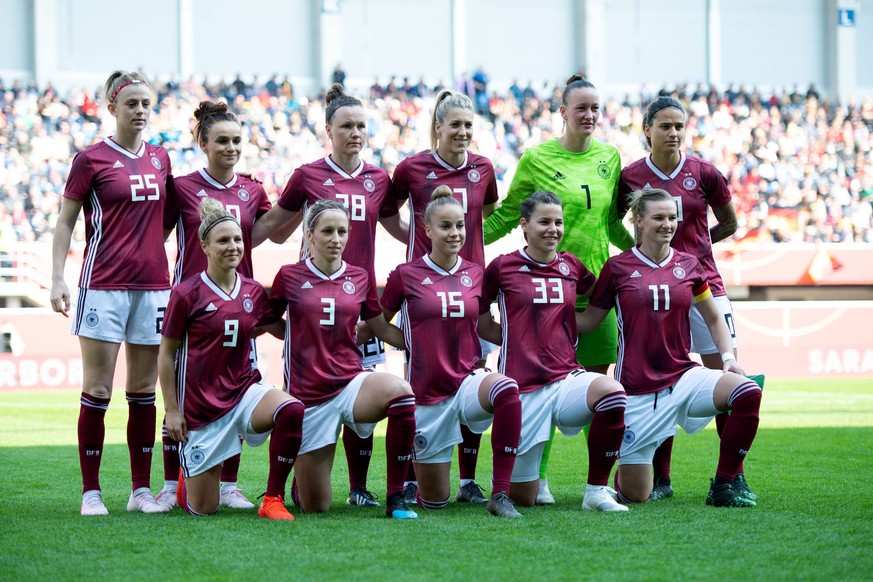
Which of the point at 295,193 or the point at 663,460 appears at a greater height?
the point at 295,193

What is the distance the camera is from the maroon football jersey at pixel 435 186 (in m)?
5.72

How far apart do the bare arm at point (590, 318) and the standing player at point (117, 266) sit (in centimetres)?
205

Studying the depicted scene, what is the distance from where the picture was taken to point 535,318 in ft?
17.5

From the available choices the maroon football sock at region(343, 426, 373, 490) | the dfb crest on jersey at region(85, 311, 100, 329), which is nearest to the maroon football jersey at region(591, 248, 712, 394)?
the maroon football sock at region(343, 426, 373, 490)

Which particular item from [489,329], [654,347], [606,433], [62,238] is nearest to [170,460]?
[62,238]

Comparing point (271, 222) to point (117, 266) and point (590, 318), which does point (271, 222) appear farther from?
point (590, 318)

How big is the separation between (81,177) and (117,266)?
449 mm

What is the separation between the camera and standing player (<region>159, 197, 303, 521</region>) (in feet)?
16.5

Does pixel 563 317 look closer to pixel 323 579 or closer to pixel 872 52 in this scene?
pixel 323 579

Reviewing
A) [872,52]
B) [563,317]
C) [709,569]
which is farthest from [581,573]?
[872,52]

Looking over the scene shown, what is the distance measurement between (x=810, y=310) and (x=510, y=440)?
14.4 m

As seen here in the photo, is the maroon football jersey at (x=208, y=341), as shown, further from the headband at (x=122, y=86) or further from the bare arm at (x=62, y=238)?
the headband at (x=122, y=86)

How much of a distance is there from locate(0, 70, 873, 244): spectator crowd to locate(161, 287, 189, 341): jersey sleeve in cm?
1317

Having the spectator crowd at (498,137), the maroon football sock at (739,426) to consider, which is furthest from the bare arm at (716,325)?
the spectator crowd at (498,137)
